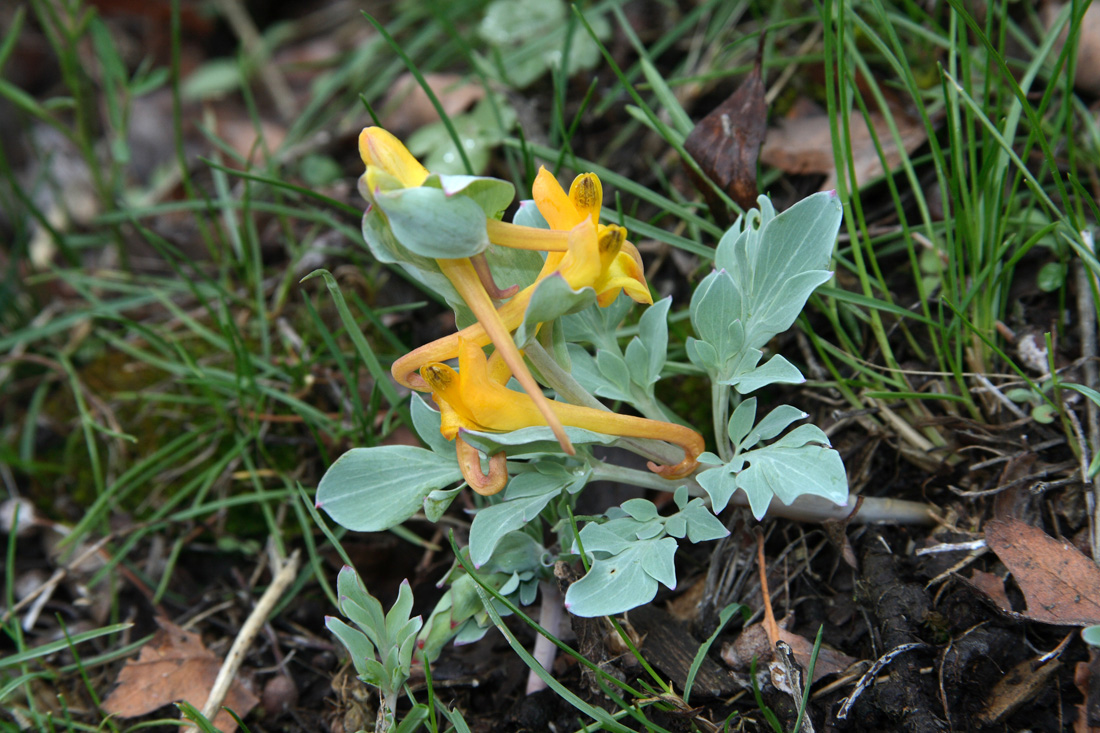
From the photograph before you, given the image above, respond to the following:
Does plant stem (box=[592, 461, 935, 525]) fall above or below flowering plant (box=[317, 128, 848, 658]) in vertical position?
below

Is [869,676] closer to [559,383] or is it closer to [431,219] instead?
[559,383]

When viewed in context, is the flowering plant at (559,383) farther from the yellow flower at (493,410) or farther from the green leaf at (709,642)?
the green leaf at (709,642)

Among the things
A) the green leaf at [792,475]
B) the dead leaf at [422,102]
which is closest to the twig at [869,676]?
the green leaf at [792,475]

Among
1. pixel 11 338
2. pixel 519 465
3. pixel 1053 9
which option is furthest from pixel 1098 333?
pixel 11 338

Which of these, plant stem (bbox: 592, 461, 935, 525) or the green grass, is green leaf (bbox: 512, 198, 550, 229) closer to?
the green grass

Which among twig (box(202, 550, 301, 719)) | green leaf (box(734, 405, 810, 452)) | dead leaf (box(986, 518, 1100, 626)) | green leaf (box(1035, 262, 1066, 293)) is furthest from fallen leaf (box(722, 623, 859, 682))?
twig (box(202, 550, 301, 719))

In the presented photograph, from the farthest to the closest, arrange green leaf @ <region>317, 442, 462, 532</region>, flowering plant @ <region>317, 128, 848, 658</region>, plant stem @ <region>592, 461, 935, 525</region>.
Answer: plant stem @ <region>592, 461, 935, 525</region>
green leaf @ <region>317, 442, 462, 532</region>
flowering plant @ <region>317, 128, 848, 658</region>

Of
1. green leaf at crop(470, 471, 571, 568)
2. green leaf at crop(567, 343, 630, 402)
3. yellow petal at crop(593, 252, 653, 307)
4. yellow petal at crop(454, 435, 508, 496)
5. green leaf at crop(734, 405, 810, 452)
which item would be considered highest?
yellow petal at crop(593, 252, 653, 307)
